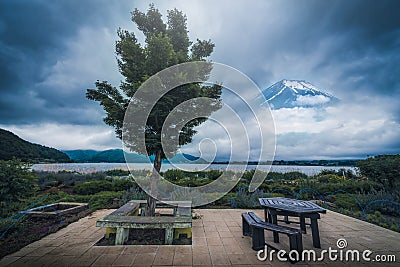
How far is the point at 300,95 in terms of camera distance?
763 cm

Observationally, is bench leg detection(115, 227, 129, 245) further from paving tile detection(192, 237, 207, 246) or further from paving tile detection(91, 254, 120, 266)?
paving tile detection(192, 237, 207, 246)

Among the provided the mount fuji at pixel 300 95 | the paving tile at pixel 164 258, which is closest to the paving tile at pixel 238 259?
the paving tile at pixel 164 258

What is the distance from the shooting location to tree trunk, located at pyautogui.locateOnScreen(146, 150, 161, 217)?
3.69 meters

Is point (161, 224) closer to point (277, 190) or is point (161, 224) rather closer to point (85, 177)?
point (277, 190)

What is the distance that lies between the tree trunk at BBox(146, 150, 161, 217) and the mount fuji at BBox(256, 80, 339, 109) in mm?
5612

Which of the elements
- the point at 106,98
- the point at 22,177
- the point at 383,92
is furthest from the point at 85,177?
the point at 383,92

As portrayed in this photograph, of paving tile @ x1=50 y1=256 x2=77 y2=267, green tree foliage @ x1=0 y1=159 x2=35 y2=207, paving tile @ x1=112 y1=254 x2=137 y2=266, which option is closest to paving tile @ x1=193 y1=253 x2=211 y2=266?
paving tile @ x1=112 y1=254 x2=137 y2=266

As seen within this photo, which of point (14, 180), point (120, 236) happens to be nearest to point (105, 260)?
point (120, 236)

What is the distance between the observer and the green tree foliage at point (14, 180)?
3.82m

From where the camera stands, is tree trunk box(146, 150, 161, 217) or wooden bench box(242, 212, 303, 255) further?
tree trunk box(146, 150, 161, 217)

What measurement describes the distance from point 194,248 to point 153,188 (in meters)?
1.48

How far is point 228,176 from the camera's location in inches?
398

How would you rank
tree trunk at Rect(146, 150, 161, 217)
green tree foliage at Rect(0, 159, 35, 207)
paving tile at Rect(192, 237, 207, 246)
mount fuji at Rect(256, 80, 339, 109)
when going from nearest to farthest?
paving tile at Rect(192, 237, 207, 246), tree trunk at Rect(146, 150, 161, 217), green tree foliage at Rect(0, 159, 35, 207), mount fuji at Rect(256, 80, 339, 109)

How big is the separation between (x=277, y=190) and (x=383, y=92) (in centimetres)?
562
